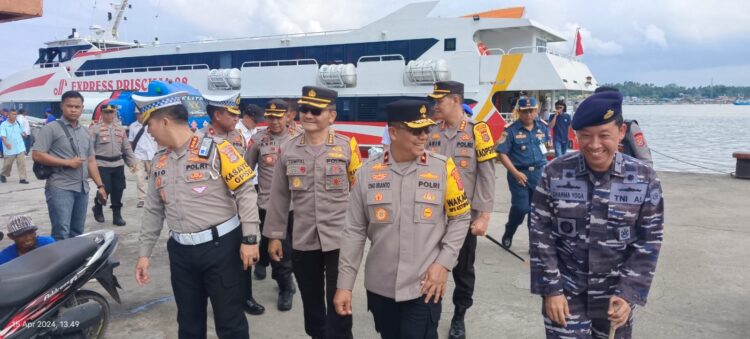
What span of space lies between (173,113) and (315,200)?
1.04 m

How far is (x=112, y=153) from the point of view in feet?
23.7

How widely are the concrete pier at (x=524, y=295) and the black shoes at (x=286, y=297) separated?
57 millimetres

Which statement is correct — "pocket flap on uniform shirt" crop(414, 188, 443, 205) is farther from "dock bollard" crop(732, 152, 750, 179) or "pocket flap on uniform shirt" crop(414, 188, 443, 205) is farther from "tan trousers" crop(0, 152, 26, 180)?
"tan trousers" crop(0, 152, 26, 180)

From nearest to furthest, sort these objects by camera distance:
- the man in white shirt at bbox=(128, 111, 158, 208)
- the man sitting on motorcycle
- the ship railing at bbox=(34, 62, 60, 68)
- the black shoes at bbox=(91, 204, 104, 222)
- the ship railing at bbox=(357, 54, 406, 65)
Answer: the man sitting on motorcycle → the black shoes at bbox=(91, 204, 104, 222) → the man in white shirt at bbox=(128, 111, 158, 208) → the ship railing at bbox=(357, 54, 406, 65) → the ship railing at bbox=(34, 62, 60, 68)

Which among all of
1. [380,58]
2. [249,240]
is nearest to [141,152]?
[249,240]

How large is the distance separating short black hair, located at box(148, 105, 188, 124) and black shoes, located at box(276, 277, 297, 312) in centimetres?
192

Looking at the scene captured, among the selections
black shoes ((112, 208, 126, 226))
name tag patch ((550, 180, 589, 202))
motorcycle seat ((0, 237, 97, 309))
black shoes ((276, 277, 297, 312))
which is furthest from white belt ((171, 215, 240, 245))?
black shoes ((112, 208, 126, 226))

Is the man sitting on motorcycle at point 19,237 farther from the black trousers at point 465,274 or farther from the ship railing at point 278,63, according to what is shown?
the ship railing at point 278,63

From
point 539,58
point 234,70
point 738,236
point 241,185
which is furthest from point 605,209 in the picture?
point 234,70

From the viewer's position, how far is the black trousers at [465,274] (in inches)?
142

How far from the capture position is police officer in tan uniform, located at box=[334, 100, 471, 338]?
8.00ft

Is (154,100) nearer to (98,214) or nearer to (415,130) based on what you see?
(415,130)

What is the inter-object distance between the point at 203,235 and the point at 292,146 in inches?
34.4

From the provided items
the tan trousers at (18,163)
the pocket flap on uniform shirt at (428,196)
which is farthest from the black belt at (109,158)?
the pocket flap on uniform shirt at (428,196)
